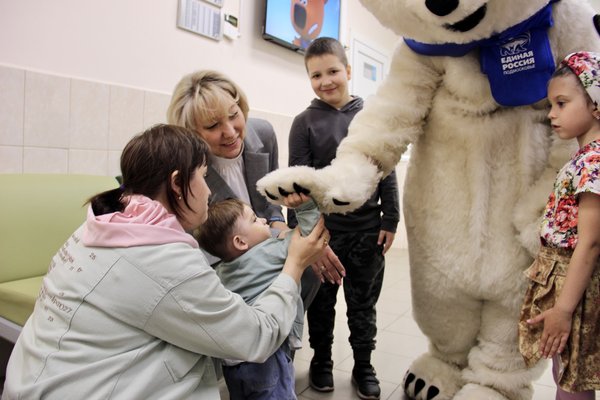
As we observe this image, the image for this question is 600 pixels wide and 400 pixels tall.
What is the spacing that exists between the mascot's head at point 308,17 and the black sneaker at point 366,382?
258 cm

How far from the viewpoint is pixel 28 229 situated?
62.3 inches

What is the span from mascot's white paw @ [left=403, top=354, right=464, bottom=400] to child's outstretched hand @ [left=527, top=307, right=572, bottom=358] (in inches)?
15.4

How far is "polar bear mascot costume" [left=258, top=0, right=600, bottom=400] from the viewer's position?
1.14 m

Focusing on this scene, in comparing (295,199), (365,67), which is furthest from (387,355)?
(365,67)

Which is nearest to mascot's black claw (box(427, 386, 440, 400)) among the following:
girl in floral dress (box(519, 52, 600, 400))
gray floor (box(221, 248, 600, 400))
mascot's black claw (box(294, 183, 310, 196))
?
Result: gray floor (box(221, 248, 600, 400))

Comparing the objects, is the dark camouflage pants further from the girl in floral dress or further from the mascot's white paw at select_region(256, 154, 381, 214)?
the girl in floral dress

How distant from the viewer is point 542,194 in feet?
3.87

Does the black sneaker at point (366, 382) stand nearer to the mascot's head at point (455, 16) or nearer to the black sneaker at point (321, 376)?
the black sneaker at point (321, 376)

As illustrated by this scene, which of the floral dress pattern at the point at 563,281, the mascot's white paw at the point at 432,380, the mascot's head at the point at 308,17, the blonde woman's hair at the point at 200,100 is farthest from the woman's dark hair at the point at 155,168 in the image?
the mascot's head at the point at 308,17

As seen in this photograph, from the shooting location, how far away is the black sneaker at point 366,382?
1656mm

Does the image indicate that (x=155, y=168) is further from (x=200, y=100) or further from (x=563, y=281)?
(x=563, y=281)

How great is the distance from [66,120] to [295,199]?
1389mm

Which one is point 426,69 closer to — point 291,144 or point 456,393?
point 291,144

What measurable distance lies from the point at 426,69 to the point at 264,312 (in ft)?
2.64
